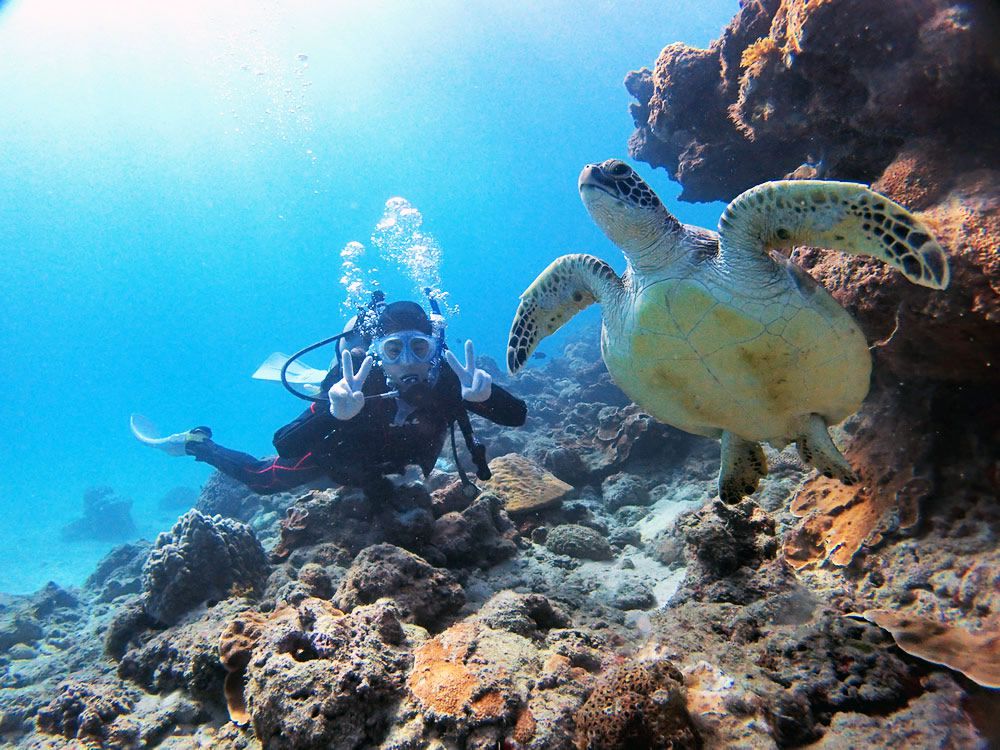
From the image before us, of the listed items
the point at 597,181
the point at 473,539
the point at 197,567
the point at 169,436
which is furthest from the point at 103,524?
the point at 597,181

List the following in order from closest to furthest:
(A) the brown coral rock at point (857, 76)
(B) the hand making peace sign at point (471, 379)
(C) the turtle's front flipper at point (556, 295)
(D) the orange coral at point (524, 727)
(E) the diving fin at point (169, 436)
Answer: (D) the orange coral at point (524, 727) → (A) the brown coral rock at point (857, 76) → (C) the turtle's front flipper at point (556, 295) → (B) the hand making peace sign at point (471, 379) → (E) the diving fin at point (169, 436)

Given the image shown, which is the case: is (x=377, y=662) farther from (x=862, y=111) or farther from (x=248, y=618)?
(x=862, y=111)

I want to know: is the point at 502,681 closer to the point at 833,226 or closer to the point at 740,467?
the point at 740,467

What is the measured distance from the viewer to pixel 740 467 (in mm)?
3441

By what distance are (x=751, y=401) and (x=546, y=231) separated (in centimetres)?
10777

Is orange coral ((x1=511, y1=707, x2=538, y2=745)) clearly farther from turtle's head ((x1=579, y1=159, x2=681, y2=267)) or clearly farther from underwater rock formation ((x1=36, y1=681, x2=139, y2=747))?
turtle's head ((x1=579, y1=159, x2=681, y2=267))

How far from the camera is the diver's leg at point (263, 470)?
24.3 ft

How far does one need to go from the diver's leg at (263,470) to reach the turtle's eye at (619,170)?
5.72 metres

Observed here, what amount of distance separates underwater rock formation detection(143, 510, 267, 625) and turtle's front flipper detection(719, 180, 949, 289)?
17.4 feet

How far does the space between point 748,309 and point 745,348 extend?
0.27m

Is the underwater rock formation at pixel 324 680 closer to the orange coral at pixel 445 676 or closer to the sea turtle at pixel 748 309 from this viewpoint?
the orange coral at pixel 445 676

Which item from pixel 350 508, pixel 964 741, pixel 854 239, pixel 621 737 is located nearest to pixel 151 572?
pixel 350 508

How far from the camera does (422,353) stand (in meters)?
5.69

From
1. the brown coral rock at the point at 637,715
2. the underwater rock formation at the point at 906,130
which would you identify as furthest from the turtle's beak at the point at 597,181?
the brown coral rock at the point at 637,715
